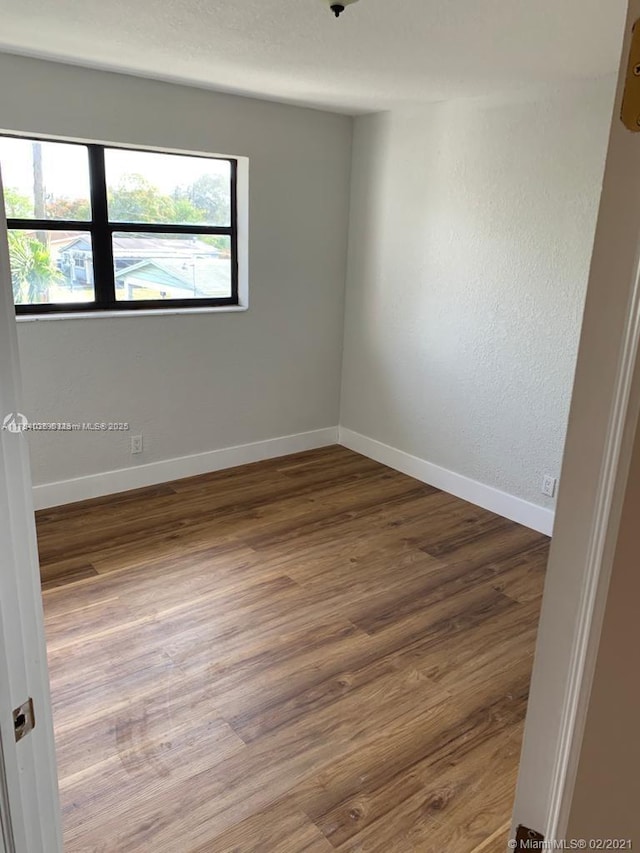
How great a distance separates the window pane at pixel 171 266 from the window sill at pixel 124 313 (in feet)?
0.35

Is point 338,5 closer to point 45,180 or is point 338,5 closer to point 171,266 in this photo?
point 45,180

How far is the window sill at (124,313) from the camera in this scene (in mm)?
3410

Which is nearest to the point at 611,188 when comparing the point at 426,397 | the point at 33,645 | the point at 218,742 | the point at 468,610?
the point at 33,645

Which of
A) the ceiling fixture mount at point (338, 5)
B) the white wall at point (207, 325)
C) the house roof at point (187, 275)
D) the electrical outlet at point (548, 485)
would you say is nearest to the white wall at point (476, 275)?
the electrical outlet at point (548, 485)

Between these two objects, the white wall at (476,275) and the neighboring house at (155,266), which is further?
the neighboring house at (155,266)

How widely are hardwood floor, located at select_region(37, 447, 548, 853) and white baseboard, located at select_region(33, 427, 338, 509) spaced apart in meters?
0.10

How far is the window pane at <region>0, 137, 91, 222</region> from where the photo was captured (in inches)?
128

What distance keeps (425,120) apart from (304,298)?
138 cm

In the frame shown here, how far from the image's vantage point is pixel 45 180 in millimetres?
3348

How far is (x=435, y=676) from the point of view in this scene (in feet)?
7.84

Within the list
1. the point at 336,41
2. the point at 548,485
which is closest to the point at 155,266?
the point at 336,41

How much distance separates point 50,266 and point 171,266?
739mm

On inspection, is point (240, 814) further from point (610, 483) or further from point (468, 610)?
point (610, 483)

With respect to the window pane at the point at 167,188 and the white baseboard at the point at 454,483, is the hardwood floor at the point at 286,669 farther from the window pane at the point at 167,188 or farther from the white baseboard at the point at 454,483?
the window pane at the point at 167,188
